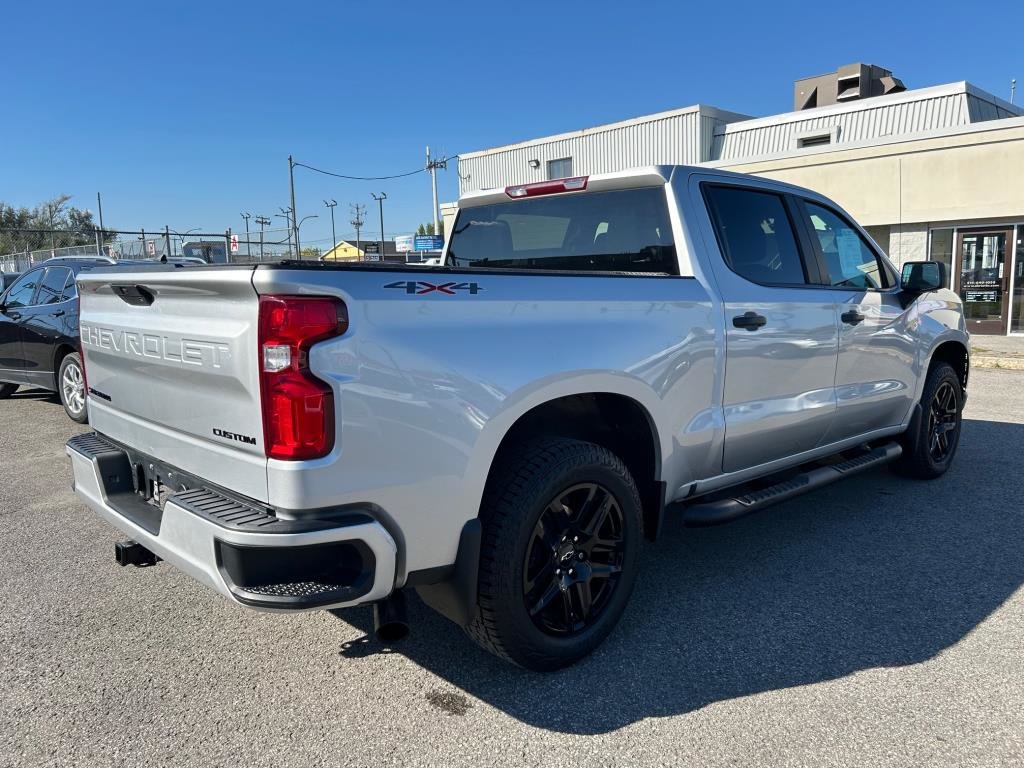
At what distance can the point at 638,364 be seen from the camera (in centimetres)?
317

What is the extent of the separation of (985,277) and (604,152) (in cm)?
1352

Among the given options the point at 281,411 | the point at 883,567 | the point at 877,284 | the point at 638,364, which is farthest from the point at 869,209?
the point at 281,411

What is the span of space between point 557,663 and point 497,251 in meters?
2.37

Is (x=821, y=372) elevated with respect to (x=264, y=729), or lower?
elevated

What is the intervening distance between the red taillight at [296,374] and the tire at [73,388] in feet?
21.4

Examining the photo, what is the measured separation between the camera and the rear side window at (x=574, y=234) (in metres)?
3.72

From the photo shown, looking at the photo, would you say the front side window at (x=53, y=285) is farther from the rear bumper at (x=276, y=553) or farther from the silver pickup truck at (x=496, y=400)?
the rear bumper at (x=276, y=553)

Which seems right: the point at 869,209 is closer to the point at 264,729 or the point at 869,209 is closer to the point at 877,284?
the point at 877,284

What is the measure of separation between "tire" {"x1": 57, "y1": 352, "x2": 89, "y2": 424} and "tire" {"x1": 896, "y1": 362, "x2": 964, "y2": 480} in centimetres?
738

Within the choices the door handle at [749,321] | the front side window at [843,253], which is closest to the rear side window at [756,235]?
the door handle at [749,321]

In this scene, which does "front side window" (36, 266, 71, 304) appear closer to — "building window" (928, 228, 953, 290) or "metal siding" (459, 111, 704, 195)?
"building window" (928, 228, 953, 290)

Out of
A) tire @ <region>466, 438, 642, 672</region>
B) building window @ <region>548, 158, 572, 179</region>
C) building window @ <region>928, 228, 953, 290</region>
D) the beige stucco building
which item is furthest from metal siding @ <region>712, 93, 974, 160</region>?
tire @ <region>466, 438, 642, 672</region>

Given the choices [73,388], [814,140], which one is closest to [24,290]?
[73,388]

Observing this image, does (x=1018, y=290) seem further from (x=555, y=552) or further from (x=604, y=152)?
(x=555, y=552)
